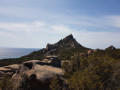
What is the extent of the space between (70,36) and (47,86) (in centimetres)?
13121

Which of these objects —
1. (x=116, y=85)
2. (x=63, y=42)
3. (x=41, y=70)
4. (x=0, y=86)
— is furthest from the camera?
(x=63, y=42)

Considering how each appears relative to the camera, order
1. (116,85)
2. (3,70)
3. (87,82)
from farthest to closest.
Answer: (3,70), (116,85), (87,82)

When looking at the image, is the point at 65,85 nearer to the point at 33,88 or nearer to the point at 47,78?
the point at 47,78

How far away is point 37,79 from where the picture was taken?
102 feet

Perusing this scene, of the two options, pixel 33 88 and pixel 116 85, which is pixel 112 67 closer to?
pixel 116 85

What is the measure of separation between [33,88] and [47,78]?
4.39m

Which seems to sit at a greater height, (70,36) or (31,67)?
(70,36)

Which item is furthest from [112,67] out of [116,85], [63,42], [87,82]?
[63,42]

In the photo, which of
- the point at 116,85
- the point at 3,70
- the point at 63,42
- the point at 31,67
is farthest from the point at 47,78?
the point at 63,42

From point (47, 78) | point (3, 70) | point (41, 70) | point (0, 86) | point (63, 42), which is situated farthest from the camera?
point (63, 42)

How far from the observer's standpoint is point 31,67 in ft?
126

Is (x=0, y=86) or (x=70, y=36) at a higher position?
(x=70, y=36)

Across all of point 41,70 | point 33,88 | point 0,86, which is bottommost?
point 33,88

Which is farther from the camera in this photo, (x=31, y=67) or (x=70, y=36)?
(x=70, y=36)
